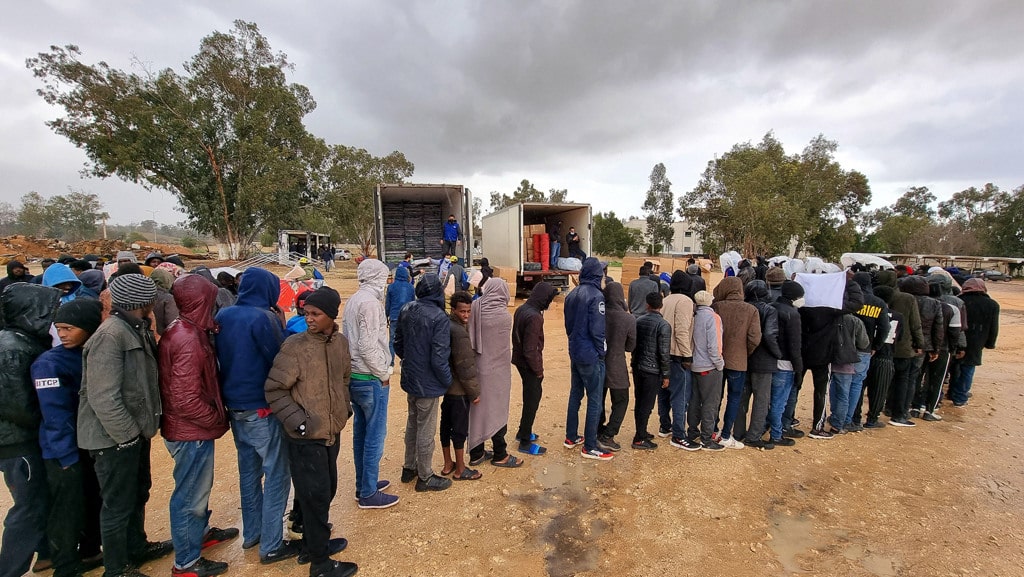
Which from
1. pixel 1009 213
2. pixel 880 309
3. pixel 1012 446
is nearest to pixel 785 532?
pixel 880 309

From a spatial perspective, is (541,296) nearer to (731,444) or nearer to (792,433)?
(731,444)

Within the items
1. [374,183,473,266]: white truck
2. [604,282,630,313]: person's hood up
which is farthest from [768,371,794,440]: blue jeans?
[374,183,473,266]: white truck

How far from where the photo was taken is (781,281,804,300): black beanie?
162 inches

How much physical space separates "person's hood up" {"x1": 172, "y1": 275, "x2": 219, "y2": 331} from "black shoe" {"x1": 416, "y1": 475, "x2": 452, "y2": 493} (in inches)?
76.8

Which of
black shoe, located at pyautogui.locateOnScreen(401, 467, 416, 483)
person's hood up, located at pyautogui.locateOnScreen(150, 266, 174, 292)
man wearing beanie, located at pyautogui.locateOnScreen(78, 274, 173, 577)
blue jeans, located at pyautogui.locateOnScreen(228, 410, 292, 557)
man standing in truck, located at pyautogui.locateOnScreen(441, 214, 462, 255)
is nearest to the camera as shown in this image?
man wearing beanie, located at pyautogui.locateOnScreen(78, 274, 173, 577)

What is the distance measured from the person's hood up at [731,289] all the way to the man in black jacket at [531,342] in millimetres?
1777

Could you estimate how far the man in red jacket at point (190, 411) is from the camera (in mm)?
2396

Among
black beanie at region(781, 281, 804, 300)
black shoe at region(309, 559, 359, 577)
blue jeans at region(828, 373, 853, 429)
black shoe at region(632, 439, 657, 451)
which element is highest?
black beanie at region(781, 281, 804, 300)

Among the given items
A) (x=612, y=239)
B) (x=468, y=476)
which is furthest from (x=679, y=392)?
(x=612, y=239)

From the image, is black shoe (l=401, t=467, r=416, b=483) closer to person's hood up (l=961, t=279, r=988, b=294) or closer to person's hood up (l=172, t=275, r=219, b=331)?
person's hood up (l=172, t=275, r=219, b=331)

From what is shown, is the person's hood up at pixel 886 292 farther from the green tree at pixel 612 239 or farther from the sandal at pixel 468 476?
the green tree at pixel 612 239

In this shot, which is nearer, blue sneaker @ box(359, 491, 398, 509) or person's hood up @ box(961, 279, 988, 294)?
blue sneaker @ box(359, 491, 398, 509)

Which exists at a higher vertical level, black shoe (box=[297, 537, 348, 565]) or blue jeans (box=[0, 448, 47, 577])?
blue jeans (box=[0, 448, 47, 577])

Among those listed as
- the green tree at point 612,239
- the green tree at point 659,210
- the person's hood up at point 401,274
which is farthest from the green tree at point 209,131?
the green tree at point 659,210
